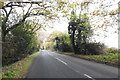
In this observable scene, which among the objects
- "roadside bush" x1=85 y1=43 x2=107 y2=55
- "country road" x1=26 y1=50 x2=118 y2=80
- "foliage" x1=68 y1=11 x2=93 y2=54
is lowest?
"country road" x1=26 y1=50 x2=118 y2=80

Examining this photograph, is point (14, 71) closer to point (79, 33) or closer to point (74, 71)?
point (74, 71)

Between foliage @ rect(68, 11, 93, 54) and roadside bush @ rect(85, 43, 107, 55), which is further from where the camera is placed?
foliage @ rect(68, 11, 93, 54)

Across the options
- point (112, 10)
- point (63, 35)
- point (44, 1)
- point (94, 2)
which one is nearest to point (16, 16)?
point (44, 1)

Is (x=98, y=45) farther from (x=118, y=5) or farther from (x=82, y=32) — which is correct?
(x=118, y=5)

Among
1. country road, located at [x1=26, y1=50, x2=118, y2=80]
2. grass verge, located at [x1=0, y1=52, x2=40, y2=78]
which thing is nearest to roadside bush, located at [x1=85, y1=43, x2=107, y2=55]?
country road, located at [x1=26, y1=50, x2=118, y2=80]

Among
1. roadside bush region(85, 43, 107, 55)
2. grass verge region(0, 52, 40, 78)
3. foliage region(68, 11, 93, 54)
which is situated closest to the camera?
grass verge region(0, 52, 40, 78)

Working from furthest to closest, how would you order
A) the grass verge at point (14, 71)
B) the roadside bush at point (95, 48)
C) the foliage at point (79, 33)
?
the foliage at point (79, 33) → the roadside bush at point (95, 48) → the grass verge at point (14, 71)

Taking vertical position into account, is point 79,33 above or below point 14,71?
above

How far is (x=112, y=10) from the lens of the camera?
1551 centimetres

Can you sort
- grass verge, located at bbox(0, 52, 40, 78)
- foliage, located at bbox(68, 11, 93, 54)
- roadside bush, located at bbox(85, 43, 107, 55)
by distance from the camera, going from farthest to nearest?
1. foliage, located at bbox(68, 11, 93, 54)
2. roadside bush, located at bbox(85, 43, 107, 55)
3. grass verge, located at bbox(0, 52, 40, 78)

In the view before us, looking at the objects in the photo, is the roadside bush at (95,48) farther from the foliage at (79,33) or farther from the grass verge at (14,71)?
the grass verge at (14,71)

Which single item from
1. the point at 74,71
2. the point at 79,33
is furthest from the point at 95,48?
the point at 74,71

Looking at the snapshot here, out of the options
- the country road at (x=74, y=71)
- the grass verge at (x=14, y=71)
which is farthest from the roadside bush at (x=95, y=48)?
the grass verge at (x=14, y=71)

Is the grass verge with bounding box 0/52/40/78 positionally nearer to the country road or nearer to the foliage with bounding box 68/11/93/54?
the country road
